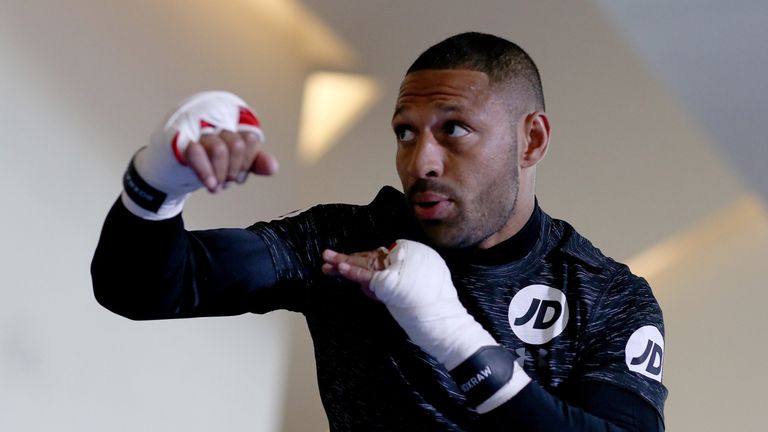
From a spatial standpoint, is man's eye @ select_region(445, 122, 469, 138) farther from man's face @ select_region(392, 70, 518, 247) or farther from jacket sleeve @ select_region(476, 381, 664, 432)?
jacket sleeve @ select_region(476, 381, 664, 432)

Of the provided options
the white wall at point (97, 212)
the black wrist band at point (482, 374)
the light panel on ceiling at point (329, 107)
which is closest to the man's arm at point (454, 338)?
the black wrist band at point (482, 374)

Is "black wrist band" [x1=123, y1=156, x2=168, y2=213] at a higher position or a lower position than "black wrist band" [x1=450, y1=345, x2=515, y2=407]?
higher

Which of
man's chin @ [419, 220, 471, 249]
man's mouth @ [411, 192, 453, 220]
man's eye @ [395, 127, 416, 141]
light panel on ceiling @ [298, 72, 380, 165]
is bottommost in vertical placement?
man's chin @ [419, 220, 471, 249]

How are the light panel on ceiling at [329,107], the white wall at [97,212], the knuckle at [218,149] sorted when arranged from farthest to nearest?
the light panel on ceiling at [329,107], the white wall at [97,212], the knuckle at [218,149]

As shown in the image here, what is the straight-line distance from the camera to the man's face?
2.00 metres

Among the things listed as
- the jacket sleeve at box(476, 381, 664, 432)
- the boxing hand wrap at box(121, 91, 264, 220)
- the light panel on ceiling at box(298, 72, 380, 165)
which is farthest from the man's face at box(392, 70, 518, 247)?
the light panel on ceiling at box(298, 72, 380, 165)

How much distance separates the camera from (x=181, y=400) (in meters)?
3.41

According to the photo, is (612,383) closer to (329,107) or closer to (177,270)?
(177,270)

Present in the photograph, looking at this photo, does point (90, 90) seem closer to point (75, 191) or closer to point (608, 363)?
point (75, 191)

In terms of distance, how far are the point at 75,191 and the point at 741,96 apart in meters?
1.72

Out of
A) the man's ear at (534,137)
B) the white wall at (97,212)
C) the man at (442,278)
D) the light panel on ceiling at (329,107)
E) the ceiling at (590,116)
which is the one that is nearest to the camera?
the man at (442,278)

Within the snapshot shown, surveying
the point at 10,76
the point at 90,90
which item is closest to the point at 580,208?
the point at 90,90

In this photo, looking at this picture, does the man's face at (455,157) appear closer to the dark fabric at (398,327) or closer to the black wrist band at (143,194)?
the dark fabric at (398,327)

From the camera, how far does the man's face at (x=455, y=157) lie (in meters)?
2.00
